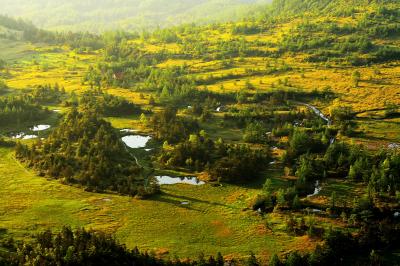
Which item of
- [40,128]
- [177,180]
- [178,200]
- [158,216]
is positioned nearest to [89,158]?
[177,180]

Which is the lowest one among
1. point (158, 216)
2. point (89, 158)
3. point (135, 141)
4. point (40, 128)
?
point (158, 216)

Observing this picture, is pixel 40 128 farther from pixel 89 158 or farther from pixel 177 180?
pixel 177 180

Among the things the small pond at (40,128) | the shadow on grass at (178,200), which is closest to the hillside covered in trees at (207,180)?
the shadow on grass at (178,200)

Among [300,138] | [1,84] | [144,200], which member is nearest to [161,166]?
[144,200]

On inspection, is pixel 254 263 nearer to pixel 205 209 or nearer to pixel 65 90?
pixel 205 209

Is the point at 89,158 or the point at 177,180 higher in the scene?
the point at 89,158

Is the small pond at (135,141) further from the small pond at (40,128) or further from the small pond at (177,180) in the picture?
the small pond at (40,128)
